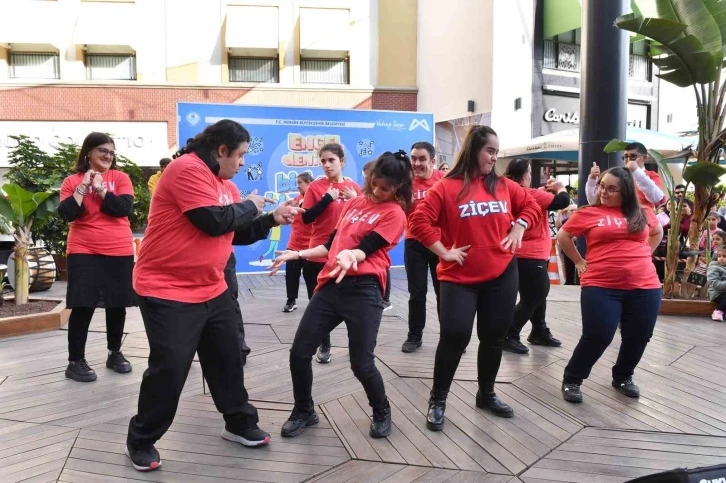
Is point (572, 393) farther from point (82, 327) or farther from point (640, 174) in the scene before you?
point (82, 327)

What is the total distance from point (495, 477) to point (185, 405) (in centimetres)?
207

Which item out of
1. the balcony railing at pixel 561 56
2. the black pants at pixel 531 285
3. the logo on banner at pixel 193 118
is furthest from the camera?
the balcony railing at pixel 561 56

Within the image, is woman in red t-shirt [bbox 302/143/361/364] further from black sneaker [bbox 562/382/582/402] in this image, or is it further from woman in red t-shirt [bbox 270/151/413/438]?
black sneaker [bbox 562/382/582/402]

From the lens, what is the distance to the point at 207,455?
3.17m

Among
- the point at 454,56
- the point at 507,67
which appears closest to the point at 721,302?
the point at 507,67

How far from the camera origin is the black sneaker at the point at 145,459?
9.70ft

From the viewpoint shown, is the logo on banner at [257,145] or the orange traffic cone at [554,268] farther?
the orange traffic cone at [554,268]

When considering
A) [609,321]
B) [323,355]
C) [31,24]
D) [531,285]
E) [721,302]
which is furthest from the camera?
[31,24]

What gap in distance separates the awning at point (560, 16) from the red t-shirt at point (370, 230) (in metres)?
14.8

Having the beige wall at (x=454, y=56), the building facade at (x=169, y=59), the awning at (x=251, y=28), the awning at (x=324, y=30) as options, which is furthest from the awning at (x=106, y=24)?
the beige wall at (x=454, y=56)

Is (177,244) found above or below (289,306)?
above

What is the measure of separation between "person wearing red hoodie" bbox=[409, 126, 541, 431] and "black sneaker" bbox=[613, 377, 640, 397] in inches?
45.6

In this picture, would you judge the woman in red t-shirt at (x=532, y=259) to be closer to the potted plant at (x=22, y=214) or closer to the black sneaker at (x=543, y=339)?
the black sneaker at (x=543, y=339)

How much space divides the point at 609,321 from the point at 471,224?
4.16ft
